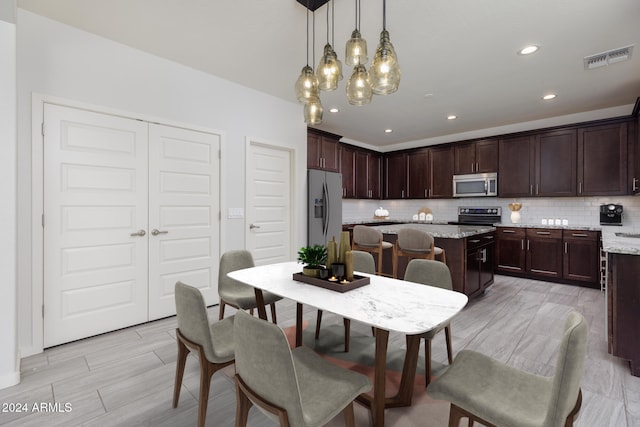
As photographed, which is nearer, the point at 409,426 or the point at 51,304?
the point at 409,426

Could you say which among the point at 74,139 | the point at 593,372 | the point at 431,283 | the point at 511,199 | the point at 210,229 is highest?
the point at 74,139

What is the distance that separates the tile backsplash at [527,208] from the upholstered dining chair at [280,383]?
5.17m

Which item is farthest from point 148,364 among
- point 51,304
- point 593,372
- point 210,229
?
point 593,372

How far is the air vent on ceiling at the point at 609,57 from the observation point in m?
2.84

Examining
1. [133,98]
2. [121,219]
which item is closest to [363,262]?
[121,219]

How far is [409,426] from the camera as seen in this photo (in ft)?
5.38

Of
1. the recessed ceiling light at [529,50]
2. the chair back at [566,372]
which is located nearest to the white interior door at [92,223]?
the chair back at [566,372]

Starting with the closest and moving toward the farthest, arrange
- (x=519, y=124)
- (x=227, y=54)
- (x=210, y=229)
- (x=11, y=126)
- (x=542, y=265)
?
(x=11, y=126), (x=227, y=54), (x=210, y=229), (x=542, y=265), (x=519, y=124)

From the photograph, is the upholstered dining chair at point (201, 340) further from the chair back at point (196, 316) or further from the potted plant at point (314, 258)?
the potted plant at point (314, 258)

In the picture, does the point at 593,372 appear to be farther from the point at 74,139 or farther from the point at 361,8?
the point at 74,139

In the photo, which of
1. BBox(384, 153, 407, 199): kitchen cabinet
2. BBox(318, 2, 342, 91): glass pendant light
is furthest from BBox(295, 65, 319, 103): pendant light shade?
BBox(384, 153, 407, 199): kitchen cabinet

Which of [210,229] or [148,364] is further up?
[210,229]

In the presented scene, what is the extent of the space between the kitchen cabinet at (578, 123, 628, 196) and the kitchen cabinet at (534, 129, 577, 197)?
3.8 inches

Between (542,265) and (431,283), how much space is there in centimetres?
392
